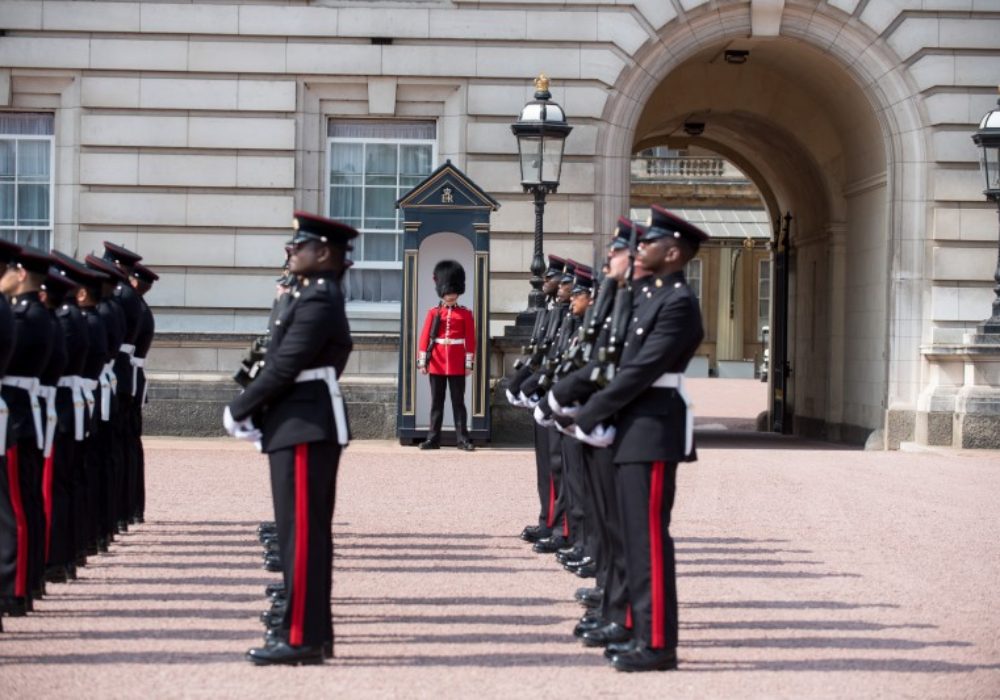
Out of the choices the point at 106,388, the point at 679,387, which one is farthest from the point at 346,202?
the point at 679,387

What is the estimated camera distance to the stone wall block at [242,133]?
16266 mm

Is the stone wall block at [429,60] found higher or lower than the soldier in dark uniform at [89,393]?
higher

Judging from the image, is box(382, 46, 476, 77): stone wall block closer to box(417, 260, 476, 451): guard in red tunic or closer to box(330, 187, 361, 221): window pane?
box(330, 187, 361, 221): window pane

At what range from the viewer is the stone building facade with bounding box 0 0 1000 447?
1623 cm

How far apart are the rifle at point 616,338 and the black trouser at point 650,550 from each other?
15.2 inches

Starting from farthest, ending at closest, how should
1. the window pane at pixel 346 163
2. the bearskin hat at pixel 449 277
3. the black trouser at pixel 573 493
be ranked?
the window pane at pixel 346 163
the bearskin hat at pixel 449 277
the black trouser at pixel 573 493

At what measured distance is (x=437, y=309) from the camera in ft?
A: 48.3

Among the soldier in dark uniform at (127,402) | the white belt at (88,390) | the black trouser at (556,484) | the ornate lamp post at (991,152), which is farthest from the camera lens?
the ornate lamp post at (991,152)

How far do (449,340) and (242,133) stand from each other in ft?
10.2

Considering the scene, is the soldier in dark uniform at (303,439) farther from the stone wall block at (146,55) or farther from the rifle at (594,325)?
the stone wall block at (146,55)

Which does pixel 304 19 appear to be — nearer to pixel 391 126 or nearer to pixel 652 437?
pixel 391 126

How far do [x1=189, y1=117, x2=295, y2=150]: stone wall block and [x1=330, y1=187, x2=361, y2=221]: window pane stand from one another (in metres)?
0.69

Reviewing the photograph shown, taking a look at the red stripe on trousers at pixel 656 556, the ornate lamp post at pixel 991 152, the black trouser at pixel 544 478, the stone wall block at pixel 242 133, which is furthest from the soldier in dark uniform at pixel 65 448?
the ornate lamp post at pixel 991 152

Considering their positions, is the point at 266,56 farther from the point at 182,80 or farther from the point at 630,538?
the point at 630,538
